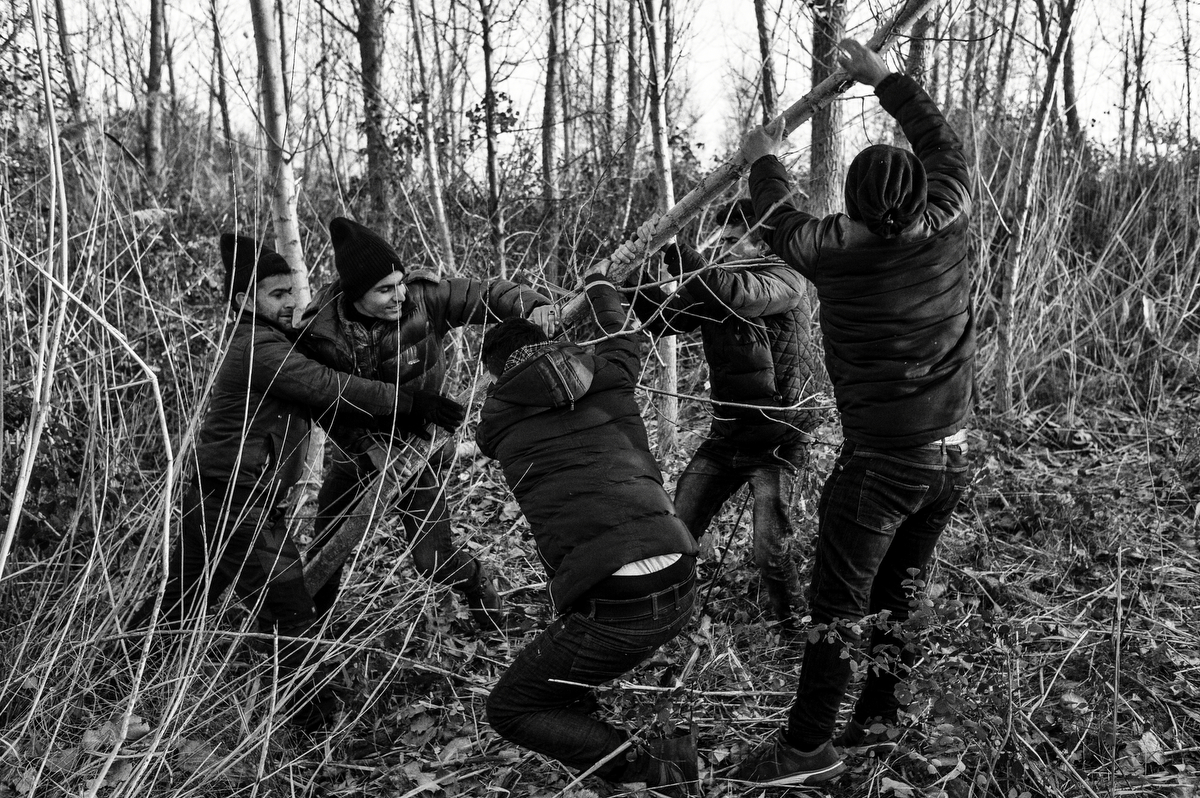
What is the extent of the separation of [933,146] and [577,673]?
1977 millimetres

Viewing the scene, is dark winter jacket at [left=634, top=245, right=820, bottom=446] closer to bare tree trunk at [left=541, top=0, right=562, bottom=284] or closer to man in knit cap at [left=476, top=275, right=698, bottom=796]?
man in knit cap at [left=476, top=275, right=698, bottom=796]

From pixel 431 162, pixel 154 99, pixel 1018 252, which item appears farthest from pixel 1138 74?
pixel 154 99

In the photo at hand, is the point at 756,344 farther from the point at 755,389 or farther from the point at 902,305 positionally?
the point at 902,305

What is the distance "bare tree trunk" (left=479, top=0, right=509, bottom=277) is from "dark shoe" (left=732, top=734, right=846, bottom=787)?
378 cm

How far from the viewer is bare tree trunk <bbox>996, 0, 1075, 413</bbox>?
5938 millimetres

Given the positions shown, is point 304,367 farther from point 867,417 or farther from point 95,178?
point 867,417

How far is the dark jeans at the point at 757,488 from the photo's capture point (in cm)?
377

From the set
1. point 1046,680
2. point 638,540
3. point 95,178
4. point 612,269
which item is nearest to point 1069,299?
point 1046,680

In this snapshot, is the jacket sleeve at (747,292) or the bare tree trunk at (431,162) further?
the bare tree trunk at (431,162)

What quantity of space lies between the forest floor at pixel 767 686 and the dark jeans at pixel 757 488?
23 centimetres

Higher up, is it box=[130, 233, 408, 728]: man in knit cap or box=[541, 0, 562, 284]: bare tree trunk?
box=[541, 0, 562, 284]: bare tree trunk

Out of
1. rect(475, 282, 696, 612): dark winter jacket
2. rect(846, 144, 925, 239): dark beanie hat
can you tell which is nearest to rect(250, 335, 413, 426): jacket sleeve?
rect(475, 282, 696, 612): dark winter jacket

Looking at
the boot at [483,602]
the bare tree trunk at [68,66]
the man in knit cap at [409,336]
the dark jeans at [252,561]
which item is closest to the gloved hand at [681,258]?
the man in knit cap at [409,336]

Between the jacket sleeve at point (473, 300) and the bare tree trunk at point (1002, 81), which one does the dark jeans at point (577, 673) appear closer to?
the jacket sleeve at point (473, 300)
